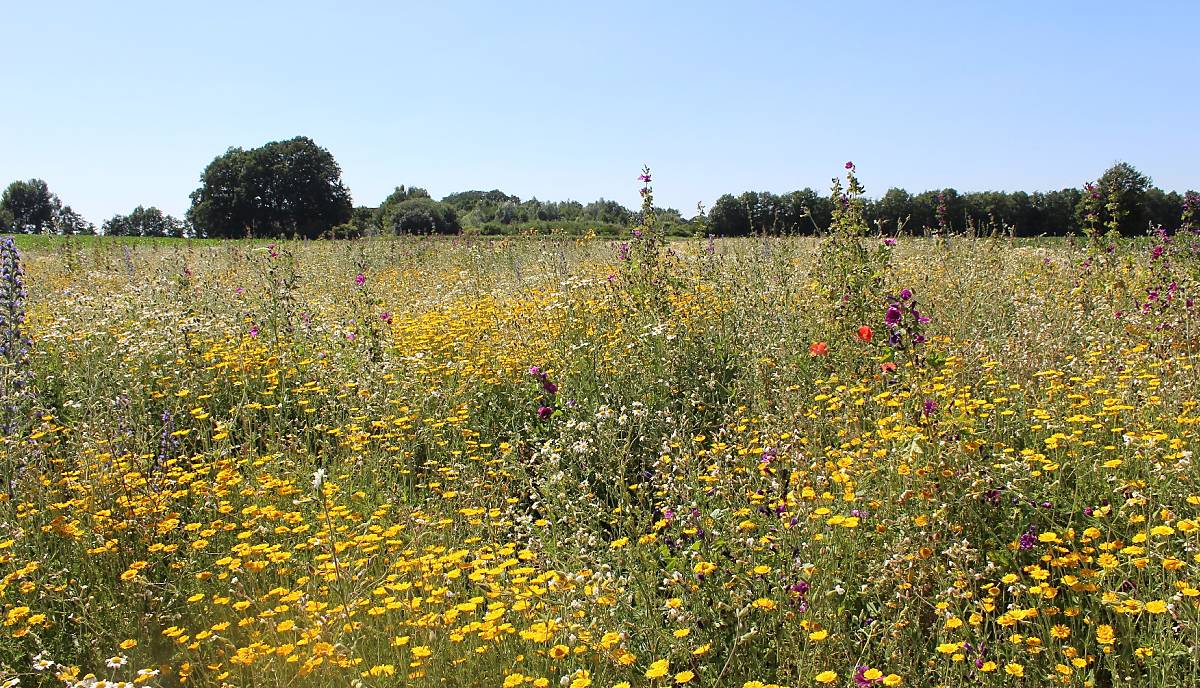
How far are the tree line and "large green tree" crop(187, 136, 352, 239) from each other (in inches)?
3.1

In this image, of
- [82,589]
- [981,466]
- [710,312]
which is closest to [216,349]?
[82,589]

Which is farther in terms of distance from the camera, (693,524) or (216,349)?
(216,349)

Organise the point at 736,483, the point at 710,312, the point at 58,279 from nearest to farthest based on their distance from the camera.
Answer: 1. the point at 736,483
2. the point at 710,312
3. the point at 58,279

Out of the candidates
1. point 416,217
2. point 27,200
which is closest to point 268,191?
point 416,217

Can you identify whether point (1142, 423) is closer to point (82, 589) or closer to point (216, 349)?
point (82, 589)

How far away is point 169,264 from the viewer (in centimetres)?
1116

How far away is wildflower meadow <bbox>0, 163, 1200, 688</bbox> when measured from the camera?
2357 millimetres

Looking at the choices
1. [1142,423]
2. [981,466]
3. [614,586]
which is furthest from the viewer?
[1142,423]

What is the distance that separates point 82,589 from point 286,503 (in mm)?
1007

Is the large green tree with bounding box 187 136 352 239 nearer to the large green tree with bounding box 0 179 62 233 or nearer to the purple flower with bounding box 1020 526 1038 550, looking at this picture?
the large green tree with bounding box 0 179 62 233

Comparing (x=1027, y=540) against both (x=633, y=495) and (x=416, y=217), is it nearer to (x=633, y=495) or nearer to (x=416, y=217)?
(x=633, y=495)

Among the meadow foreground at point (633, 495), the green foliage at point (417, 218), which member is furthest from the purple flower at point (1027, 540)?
the green foliage at point (417, 218)

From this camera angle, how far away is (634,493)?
4121 millimetres

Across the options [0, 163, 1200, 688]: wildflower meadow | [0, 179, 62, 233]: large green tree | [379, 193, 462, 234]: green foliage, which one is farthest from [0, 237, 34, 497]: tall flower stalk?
[0, 179, 62, 233]: large green tree
